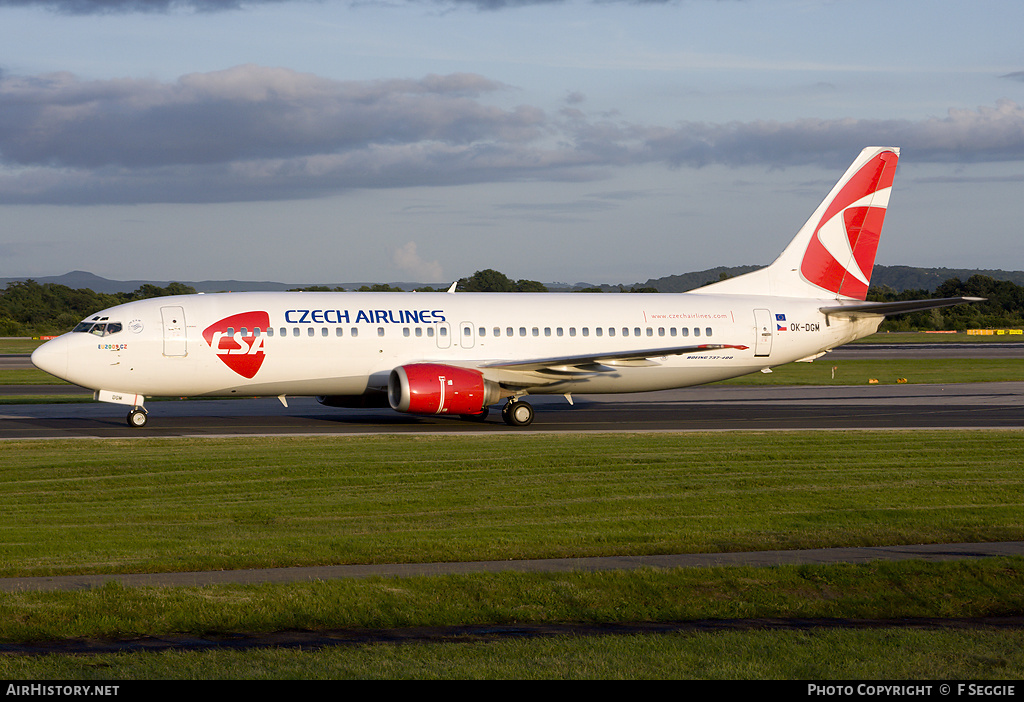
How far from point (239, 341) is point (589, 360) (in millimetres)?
9882

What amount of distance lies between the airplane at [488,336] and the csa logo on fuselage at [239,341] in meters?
0.04

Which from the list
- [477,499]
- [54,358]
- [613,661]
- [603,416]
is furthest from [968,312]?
[613,661]

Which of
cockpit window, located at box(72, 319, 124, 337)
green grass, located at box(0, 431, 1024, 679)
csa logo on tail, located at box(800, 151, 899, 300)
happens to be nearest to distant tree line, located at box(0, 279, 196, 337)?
cockpit window, located at box(72, 319, 124, 337)

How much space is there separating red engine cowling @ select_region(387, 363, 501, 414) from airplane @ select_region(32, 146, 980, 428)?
1.6 inches

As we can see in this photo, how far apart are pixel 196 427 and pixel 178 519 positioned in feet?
46.2

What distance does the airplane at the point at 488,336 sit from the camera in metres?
28.1

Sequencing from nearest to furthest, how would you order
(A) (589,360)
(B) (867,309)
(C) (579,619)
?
(C) (579,619) → (A) (589,360) → (B) (867,309)

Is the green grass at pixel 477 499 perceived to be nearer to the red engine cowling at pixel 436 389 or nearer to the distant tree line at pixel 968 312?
the red engine cowling at pixel 436 389

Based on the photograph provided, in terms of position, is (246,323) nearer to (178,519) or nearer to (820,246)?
(178,519)

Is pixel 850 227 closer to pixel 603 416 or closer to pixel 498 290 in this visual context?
pixel 603 416

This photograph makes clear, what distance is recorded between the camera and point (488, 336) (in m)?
30.5

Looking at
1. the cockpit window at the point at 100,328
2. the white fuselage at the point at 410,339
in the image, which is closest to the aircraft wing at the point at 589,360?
the white fuselage at the point at 410,339
